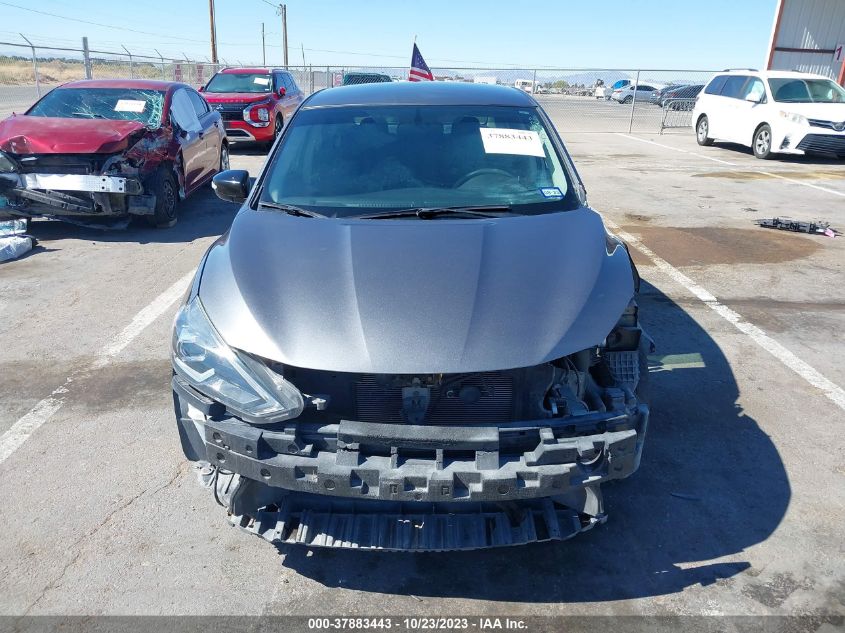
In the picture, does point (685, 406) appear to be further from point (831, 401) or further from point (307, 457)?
point (307, 457)

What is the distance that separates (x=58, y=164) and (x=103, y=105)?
136cm

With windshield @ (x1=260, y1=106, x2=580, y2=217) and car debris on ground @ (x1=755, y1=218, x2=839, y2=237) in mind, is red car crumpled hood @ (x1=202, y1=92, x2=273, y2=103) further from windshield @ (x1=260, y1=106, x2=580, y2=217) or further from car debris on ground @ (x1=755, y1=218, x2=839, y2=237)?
windshield @ (x1=260, y1=106, x2=580, y2=217)

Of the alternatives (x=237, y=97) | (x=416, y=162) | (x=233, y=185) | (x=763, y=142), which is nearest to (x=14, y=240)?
(x=233, y=185)

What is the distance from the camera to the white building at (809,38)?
22.4m

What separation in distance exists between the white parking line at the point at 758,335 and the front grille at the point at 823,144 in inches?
352

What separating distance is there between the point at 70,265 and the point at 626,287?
5.82 meters

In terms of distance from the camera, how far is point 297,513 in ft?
8.27

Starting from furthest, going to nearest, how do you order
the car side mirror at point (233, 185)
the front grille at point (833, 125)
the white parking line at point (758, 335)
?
the front grille at point (833, 125)
the white parking line at point (758, 335)
the car side mirror at point (233, 185)

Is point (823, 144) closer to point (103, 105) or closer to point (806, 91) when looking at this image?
point (806, 91)

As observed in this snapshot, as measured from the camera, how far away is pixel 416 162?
3703 mm

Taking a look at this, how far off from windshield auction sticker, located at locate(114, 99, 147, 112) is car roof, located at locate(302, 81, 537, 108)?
15.6ft

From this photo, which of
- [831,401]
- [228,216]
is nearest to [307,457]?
[831,401]

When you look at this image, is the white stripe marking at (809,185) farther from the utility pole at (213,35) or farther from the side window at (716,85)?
the utility pole at (213,35)

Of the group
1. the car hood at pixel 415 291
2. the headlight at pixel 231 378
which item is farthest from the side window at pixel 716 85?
the headlight at pixel 231 378
